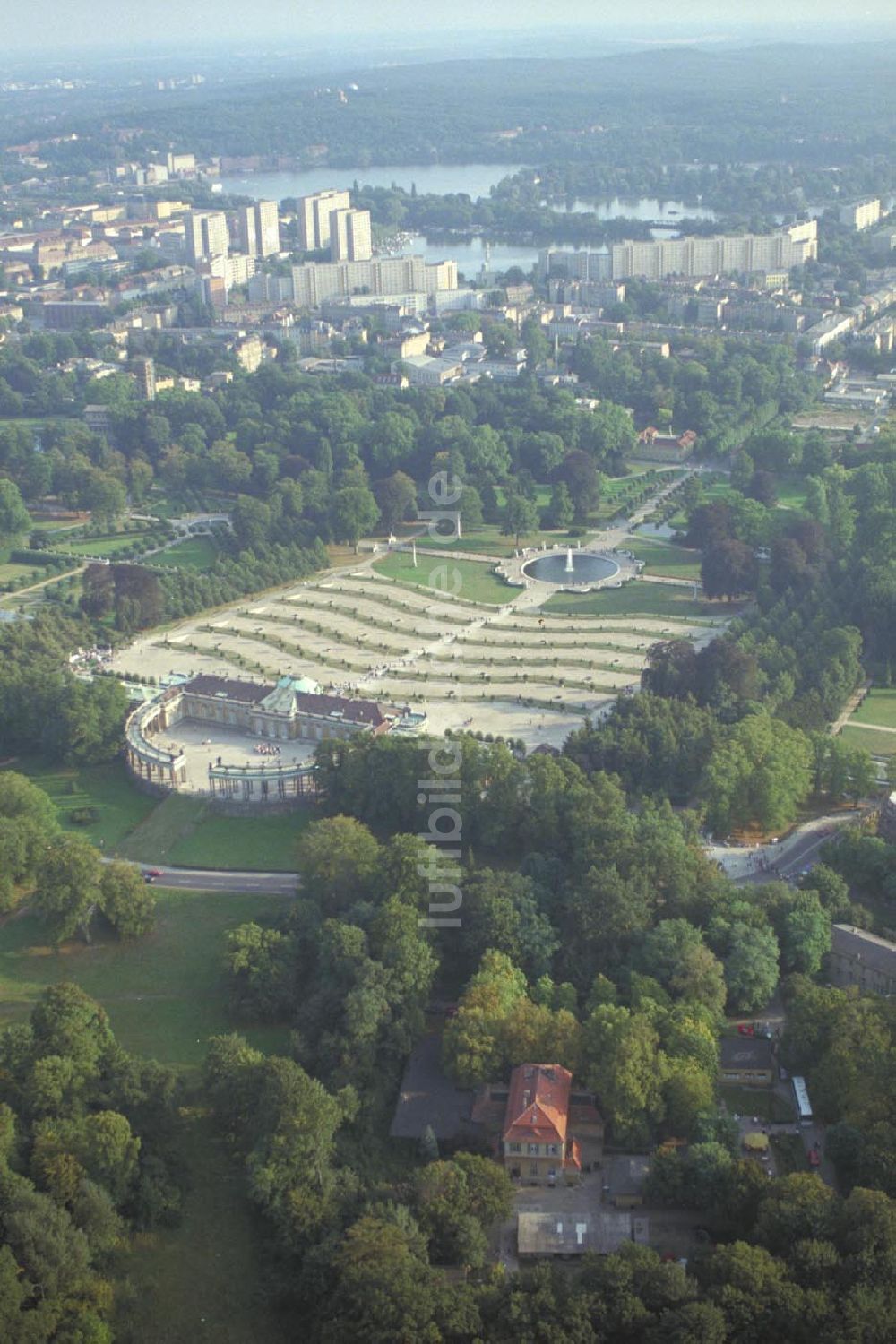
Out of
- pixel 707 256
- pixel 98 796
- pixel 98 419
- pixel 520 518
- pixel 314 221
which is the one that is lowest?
pixel 98 796

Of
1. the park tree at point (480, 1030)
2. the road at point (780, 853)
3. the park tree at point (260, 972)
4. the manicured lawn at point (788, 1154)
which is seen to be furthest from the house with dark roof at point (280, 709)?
the manicured lawn at point (788, 1154)

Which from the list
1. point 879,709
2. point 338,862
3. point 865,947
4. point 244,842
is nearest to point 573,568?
point 879,709

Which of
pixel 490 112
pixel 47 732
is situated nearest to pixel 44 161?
pixel 490 112

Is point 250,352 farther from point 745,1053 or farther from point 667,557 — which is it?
point 745,1053

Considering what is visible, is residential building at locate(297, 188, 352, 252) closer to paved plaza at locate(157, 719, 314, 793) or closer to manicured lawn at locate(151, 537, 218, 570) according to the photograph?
manicured lawn at locate(151, 537, 218, 570)

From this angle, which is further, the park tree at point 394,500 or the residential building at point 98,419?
the residential building at point 98,419

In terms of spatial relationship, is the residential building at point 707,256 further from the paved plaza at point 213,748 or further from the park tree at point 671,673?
the paved plaza at point 213,748
